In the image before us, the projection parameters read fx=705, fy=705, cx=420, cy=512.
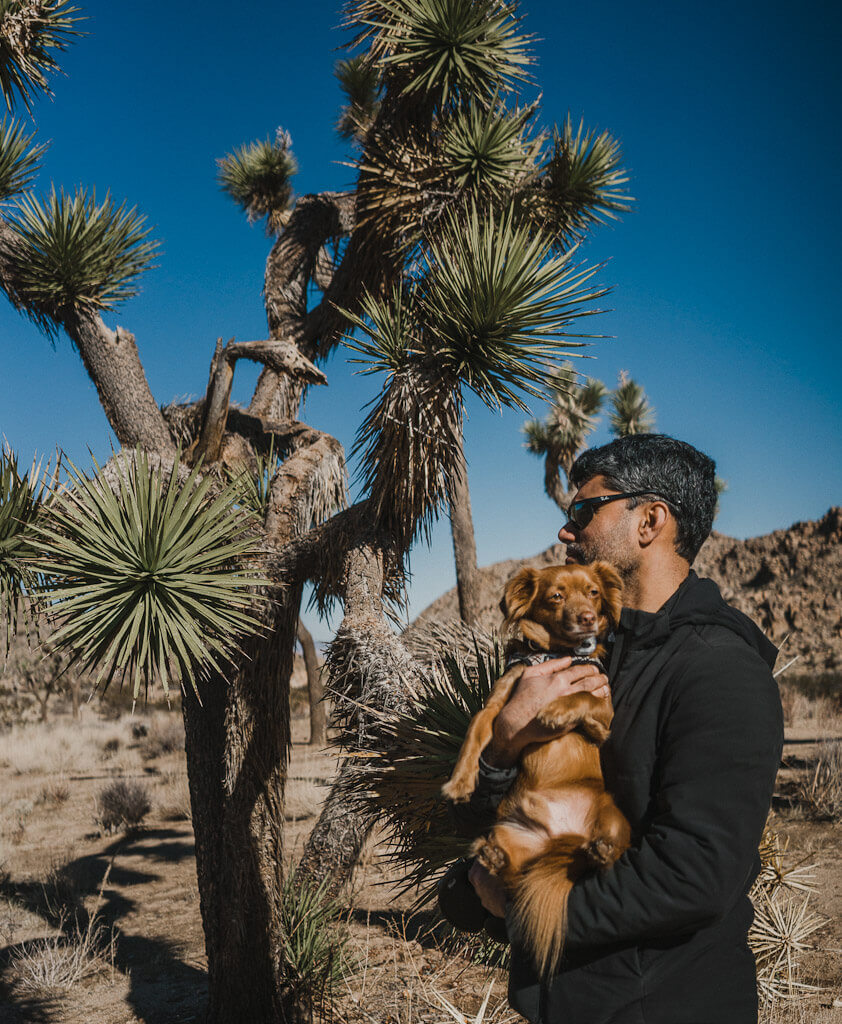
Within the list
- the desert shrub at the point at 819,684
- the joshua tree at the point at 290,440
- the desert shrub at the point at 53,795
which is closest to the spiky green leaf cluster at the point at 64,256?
the joshua tree at the point at 290,440

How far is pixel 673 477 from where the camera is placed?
200 cm

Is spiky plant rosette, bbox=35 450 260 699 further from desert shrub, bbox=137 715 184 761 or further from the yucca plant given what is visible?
desert shrub, bbox=137 715 184 761

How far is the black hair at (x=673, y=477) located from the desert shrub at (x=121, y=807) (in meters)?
12.3

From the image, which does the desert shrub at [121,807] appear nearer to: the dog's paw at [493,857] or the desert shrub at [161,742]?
the desert shrub at [161,742]

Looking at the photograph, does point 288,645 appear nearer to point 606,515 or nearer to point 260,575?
point 260,575

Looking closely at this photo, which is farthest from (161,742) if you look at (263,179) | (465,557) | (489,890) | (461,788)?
(489,890)

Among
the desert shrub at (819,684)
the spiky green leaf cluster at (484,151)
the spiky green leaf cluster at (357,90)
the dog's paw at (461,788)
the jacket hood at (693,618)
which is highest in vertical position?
the spiky green leaf cluster at (357,90)

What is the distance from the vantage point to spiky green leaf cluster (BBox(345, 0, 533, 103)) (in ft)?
19.9

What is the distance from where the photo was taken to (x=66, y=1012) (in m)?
5.87

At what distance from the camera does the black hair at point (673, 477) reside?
1997 millimetres

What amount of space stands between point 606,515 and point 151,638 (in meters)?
3.01

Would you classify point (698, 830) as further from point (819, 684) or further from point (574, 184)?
point (819, 684)

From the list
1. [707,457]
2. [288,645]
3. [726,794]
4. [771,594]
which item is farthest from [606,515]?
[771,594]

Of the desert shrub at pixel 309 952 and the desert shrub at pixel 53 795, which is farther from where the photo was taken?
the desert shrub at pixel 53 795
